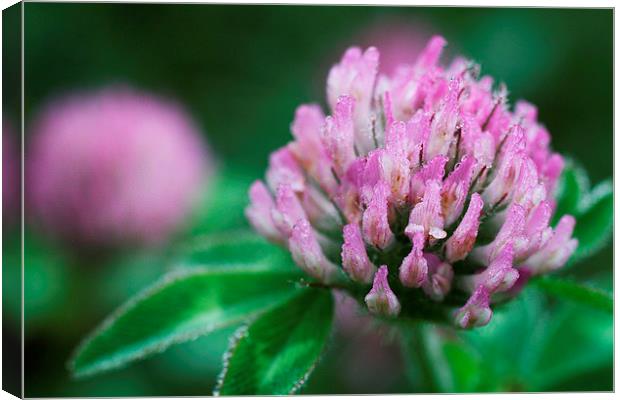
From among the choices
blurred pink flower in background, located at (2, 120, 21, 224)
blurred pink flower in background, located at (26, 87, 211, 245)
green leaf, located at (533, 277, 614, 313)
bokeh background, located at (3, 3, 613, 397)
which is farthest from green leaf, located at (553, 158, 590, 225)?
blurred pink flower in background, located at (2, 120, 21, 224)

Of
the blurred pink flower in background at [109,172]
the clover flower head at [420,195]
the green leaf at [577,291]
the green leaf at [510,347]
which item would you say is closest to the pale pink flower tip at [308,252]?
the clover flower head at [420,195]

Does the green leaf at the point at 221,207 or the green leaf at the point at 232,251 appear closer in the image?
the green leaf at the point at 232,251

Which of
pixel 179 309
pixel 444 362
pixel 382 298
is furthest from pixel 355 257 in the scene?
pixel 444 362

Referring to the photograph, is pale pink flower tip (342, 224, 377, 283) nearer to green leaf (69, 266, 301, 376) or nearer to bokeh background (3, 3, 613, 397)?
green leaf (69, 266, 301, 376)

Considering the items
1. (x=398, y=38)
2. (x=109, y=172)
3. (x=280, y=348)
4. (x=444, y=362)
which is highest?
(x=398, y=38)

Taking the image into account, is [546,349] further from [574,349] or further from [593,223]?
[593,223]

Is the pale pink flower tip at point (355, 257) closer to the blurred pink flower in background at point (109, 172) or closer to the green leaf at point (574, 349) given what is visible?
the green leaf at point (574, 349)
